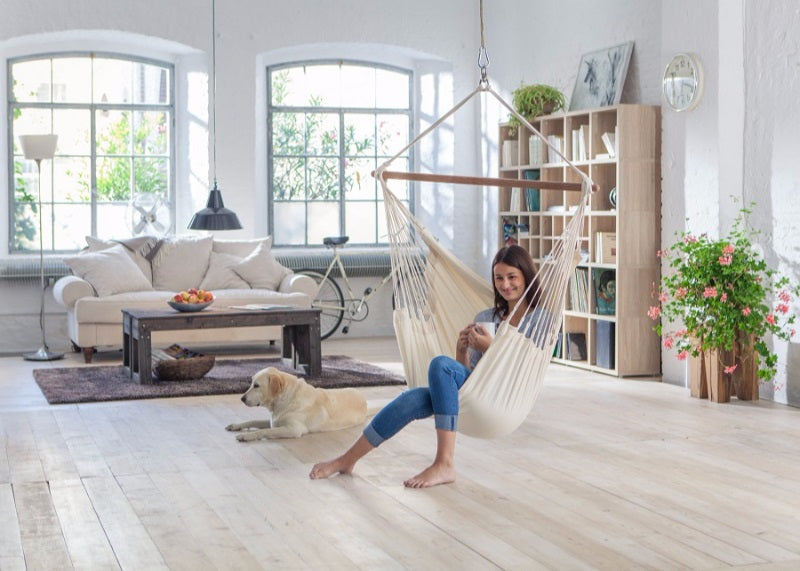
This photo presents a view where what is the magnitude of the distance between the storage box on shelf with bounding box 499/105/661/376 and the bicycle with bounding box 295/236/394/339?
195 cm

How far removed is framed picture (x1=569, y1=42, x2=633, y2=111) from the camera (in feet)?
24.1

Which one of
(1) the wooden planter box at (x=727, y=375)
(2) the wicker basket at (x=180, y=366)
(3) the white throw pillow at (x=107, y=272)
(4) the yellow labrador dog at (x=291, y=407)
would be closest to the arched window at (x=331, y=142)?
(3) the white throw pillow at (x=107, y=272)

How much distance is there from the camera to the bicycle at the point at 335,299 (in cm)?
923

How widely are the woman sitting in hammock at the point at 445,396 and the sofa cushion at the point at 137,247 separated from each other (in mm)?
4499

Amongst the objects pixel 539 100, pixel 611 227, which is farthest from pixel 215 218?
pixel 611 227

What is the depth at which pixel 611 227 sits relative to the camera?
731cm

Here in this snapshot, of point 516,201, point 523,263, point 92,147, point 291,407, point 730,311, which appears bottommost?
point 291,407

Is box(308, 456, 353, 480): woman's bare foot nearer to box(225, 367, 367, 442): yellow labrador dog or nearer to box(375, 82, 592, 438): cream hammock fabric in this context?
box(375, 82, 592, 438): cream hammock fabric

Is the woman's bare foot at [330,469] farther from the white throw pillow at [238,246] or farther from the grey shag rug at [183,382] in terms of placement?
the white throw pillow at [238,246]

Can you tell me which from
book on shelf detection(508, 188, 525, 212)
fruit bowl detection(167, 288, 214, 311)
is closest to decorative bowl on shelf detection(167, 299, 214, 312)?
fruit bowl detection(167, 288, 214, 311)

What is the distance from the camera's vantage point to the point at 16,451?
15.6 feet

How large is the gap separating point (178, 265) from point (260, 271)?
60cm

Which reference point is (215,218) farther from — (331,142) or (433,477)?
(433,477)

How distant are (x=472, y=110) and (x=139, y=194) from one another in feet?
9.25
